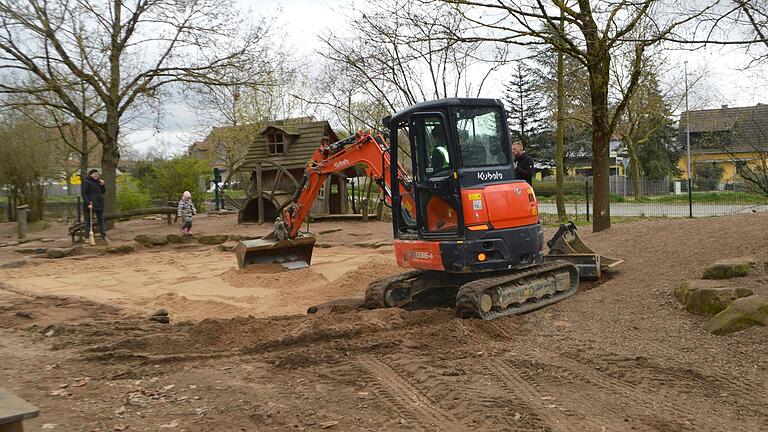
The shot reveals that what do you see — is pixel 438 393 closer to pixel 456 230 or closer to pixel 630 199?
pixel 456 230

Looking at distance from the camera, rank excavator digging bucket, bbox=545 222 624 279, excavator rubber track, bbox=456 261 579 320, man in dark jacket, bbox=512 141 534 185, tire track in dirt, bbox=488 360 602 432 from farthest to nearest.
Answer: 1. man in dark jacket, bbox=512 141 534 185
2. excavator digging bucket, bbox=545 222 624 279
3. excavator rubber track, bbox=456 261 579 320
4. tire track in dirt, bbox=488 360 602 432

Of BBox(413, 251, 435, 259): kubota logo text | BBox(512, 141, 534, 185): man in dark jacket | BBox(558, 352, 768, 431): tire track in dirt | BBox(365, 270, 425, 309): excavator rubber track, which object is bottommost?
BBox(558, 352, 768, 431): tire track in dirt

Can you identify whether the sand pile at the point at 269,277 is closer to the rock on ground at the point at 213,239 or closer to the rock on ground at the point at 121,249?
the rock on ground at the point at 121,249

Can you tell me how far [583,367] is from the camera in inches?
230

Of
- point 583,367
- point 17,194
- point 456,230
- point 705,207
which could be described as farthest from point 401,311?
point 17,194

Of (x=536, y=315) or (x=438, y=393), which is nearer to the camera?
(x=438, y=393)

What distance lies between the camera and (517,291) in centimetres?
813

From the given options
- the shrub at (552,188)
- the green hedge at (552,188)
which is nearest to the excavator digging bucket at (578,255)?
the shrub at (552,188)

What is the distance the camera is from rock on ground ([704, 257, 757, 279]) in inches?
306

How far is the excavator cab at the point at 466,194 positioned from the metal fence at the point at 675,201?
13.1m

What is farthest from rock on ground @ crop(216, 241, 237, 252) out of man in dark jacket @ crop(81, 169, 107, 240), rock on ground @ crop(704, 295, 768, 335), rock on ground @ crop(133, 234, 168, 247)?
rock on ground @ crop(704, 295, 768, 335)

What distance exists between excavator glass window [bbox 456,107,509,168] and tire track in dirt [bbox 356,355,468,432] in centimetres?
311

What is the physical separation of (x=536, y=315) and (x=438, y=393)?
124 inches

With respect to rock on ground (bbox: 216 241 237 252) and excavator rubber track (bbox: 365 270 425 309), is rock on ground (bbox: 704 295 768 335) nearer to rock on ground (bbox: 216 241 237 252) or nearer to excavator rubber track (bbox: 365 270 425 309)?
excavator rubber track (bbox: 365 270 425 309)
